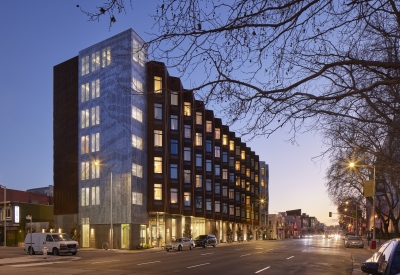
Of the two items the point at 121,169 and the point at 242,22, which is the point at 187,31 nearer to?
the point at 242,22

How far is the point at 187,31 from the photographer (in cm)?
837

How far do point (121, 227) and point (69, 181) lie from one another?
1156 centimetres

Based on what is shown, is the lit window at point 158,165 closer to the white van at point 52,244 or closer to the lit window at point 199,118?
the lit window at point 199,118

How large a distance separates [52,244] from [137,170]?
20.6 meters

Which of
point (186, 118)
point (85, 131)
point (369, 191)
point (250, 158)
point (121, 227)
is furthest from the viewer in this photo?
point (250, 158)

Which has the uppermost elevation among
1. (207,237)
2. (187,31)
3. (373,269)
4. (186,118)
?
(186,118)

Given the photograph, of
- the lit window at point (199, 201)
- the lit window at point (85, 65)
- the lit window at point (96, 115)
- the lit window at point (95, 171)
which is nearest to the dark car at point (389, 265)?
the lit window at point (95, 171)

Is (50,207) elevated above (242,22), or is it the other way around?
(242,22)

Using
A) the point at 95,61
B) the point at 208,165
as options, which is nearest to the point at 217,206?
the point at 208,165

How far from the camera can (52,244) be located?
127 ft

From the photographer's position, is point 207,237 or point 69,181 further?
point 69,181

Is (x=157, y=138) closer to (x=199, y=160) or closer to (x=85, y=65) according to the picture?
(x=85, y=65)

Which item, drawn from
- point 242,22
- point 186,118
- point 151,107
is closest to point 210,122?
point 186,118

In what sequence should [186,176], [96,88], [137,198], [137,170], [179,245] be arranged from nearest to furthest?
[179,245], [137,198], [137,170], [96,88], [186,176]
